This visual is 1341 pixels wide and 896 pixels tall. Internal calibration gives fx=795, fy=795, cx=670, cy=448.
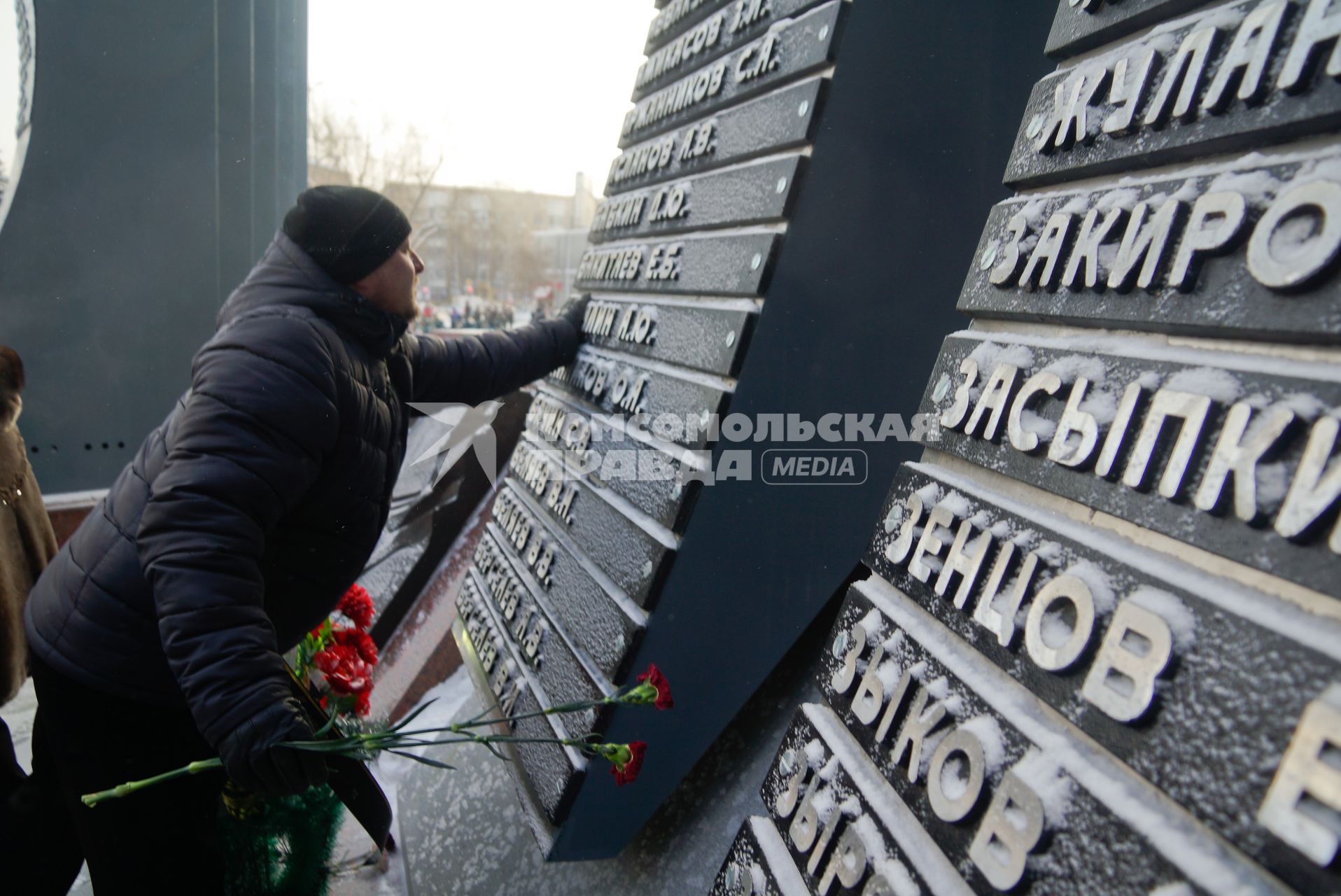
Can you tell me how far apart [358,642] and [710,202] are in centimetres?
176

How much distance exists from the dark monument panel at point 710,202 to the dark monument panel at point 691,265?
0.04m

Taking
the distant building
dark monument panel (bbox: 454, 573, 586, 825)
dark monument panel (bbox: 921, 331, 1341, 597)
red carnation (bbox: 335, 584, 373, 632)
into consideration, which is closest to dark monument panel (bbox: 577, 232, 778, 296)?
dark monument panel (bbox: 921, 331, 1341, 597)

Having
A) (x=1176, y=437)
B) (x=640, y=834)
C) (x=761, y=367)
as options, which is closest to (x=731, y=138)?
(x=761, y=367)

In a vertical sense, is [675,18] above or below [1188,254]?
above

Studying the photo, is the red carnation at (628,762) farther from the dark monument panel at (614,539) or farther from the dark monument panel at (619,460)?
the dark monument panel at (619,460)

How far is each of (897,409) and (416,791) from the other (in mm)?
2133

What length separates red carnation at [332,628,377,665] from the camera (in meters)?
2.55

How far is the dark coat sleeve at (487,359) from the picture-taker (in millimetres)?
2566

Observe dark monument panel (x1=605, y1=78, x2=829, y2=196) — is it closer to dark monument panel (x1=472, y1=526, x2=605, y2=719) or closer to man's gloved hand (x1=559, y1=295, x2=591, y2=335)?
man's gloved hand (x1=559, y1=295, x2=591, y2=335)

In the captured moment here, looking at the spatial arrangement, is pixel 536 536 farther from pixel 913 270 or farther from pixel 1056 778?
pixel 1056 778

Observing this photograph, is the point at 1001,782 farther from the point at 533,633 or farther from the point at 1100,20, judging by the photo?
the point at 533,633

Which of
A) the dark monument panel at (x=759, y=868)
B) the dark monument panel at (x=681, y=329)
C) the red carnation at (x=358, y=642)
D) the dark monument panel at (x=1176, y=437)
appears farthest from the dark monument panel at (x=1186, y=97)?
the red carnation at (x=358, y=642)

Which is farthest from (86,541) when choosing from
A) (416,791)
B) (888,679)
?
(888,679)

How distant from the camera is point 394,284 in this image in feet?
6.87
